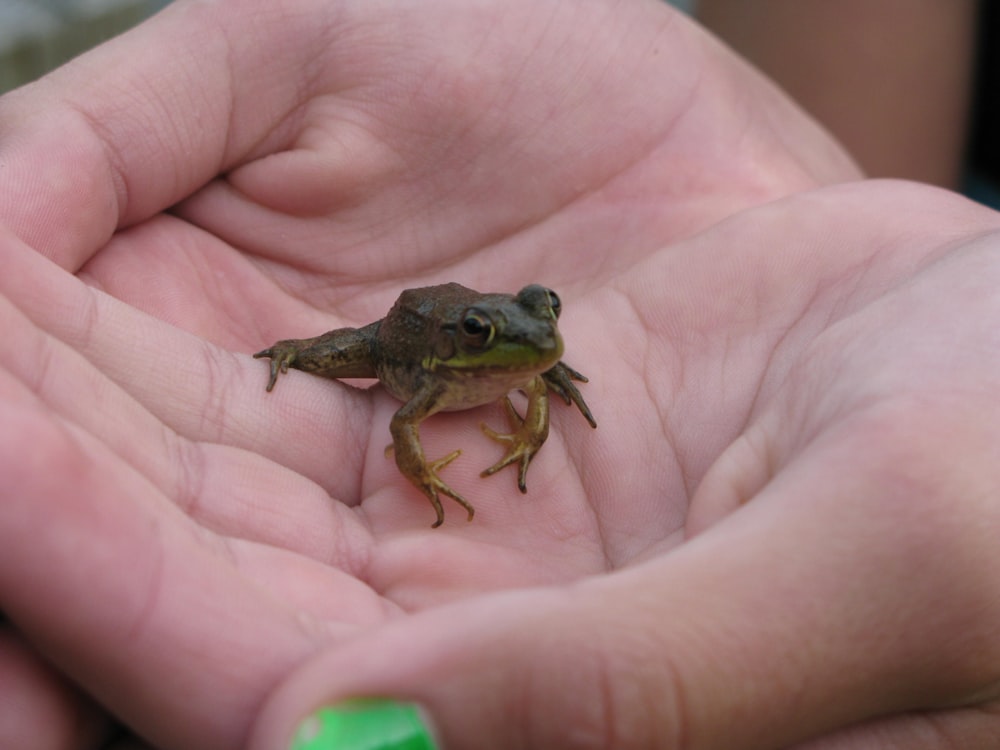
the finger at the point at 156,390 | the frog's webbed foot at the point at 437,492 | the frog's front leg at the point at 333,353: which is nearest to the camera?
the finger at the point at 156,390

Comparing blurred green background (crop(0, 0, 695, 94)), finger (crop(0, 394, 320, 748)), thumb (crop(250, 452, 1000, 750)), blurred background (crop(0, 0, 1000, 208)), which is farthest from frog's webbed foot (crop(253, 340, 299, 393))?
blurred green background (crop(0, 0, 695, 94))

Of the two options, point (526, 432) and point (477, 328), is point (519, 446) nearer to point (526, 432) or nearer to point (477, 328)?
point (526, 432)

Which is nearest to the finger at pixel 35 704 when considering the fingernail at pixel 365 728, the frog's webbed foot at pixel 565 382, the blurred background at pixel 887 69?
the fingernail at pixel 365 728

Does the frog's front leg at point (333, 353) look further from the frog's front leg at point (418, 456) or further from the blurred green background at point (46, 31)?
the blurred green background at point (46, 31)

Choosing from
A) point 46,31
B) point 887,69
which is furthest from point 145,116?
point 887,69

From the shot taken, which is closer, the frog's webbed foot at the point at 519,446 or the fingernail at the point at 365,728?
the fingernail at the point at 365,728

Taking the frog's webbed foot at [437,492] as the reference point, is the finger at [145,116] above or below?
above

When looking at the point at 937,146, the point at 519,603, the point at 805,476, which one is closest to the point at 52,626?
the point at 519,603
